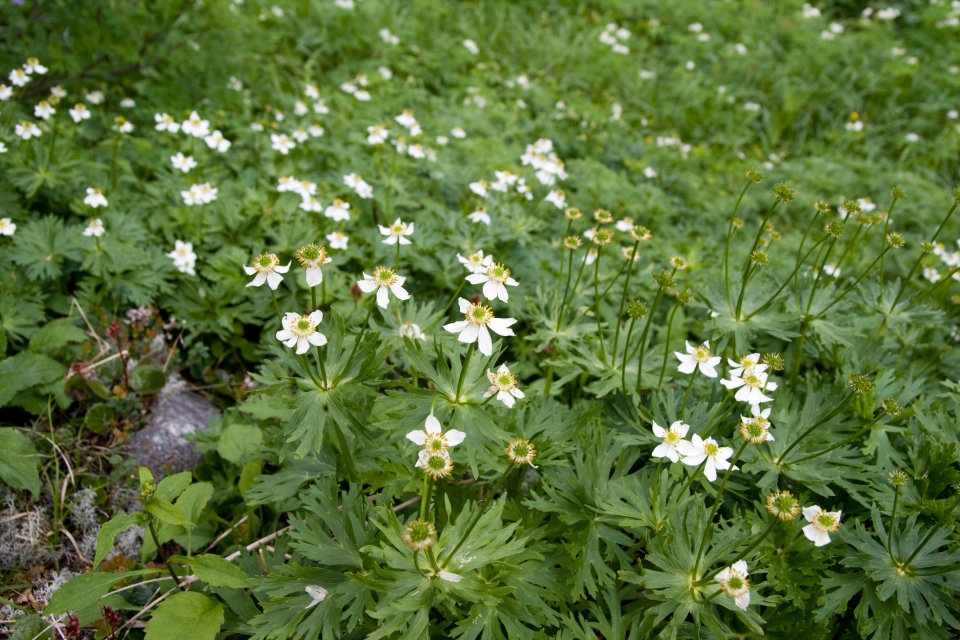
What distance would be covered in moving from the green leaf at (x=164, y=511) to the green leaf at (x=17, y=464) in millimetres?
791

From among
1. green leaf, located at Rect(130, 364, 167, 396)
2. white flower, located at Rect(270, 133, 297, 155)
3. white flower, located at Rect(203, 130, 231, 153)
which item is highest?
white flower, located at Rect(203, 130, 231, 153)

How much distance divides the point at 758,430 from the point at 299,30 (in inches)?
258

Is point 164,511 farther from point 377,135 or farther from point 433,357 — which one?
point 377,135

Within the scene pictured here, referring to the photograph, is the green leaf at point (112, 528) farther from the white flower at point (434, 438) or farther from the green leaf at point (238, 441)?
the white flower at point (434, 438)

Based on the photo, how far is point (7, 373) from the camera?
2957 mm

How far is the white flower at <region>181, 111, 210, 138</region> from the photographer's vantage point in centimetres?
415

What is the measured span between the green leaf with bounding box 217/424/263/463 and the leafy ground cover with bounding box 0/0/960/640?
0.06 feet

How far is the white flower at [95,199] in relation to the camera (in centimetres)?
363

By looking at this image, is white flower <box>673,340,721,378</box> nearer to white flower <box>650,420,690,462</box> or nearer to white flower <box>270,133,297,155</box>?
white flower <box>650,420,690,462</box>

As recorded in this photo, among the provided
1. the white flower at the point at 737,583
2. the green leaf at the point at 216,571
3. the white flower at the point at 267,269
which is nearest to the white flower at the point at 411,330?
the white flower at the point at 267,269

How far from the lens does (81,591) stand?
2.30 metres

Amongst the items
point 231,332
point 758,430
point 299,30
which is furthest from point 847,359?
point 299,30

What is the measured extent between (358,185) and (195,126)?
1150mm

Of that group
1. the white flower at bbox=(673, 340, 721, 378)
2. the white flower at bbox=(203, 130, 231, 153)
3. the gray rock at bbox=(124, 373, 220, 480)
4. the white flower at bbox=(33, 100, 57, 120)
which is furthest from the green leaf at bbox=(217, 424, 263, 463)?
the white flower at bbox=(33, 100, 57, 120)
